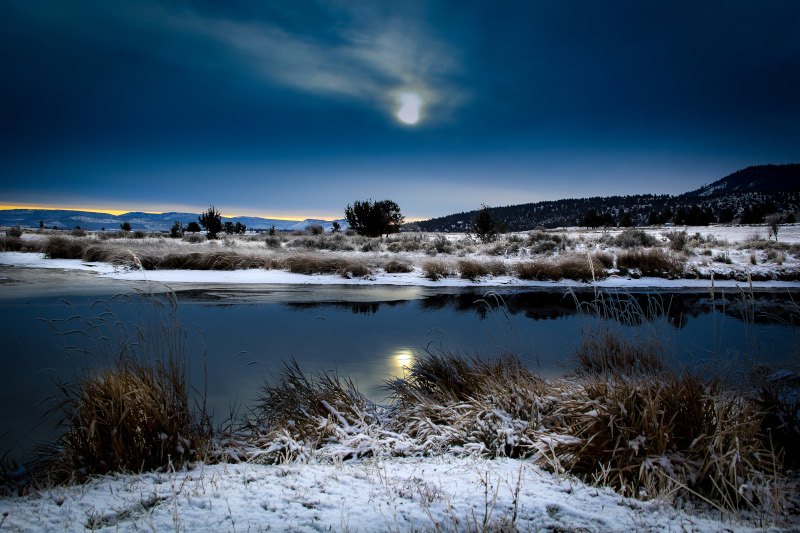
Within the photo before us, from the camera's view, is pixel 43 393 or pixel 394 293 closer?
pixel 43 393

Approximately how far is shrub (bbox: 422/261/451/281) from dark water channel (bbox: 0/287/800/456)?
2.97 m

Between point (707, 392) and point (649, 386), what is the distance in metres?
0.38

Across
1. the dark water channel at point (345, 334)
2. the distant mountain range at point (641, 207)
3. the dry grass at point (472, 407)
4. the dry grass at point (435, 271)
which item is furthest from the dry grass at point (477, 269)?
the distant mountain range at point (641, 207)

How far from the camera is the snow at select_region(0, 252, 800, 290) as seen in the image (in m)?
15.4

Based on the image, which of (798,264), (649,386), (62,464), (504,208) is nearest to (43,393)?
(62,464)

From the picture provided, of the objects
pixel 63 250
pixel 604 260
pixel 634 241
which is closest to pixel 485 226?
pixel 634 241

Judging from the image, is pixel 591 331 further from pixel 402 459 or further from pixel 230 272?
pixel 230 272

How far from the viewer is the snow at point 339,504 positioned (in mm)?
2018

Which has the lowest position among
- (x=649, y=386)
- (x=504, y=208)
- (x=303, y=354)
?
(x=303, y=354)

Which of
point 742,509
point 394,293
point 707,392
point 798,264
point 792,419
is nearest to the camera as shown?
point 742,509

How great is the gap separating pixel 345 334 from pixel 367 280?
27.2ft

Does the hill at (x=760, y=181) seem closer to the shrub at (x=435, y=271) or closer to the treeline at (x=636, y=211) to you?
the treeline at (x=636, y=211)

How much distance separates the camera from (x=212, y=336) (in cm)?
765

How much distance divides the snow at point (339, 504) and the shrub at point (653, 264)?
1752cm
